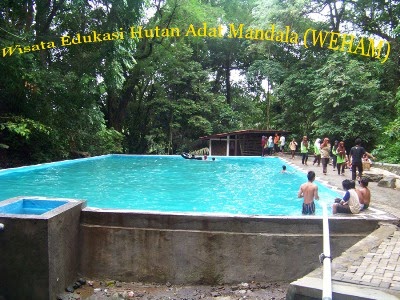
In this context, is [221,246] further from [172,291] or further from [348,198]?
[348,198]

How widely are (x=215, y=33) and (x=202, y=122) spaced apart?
1664cm

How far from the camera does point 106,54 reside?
17875 mm

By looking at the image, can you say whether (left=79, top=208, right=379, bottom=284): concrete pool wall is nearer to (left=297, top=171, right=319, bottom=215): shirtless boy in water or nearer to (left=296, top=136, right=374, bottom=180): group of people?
(left=297, top=171, right=319, bottom=215): shirtless boy in water

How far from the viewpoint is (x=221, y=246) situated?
5586mm

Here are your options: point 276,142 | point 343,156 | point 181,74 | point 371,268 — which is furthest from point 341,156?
point 181,74

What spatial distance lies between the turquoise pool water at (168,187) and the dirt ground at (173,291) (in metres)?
4.25

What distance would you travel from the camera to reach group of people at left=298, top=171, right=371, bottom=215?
6373 mm

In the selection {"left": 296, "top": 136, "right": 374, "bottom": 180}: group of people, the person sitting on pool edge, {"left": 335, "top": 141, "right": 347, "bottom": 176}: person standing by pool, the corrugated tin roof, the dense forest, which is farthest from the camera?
the corrugated tin roof

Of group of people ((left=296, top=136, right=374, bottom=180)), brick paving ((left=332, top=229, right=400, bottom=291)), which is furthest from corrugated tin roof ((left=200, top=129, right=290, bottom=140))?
brick paving ((left=332, top=229, right=400, bottom=291))

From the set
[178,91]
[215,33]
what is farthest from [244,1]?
[215,33]

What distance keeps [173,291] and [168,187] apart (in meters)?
8.48

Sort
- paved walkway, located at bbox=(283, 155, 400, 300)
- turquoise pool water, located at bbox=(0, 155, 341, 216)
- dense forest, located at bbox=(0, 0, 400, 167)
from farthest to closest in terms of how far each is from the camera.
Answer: dense forest, located at bbox=(0, 0, 400, 167)
turquoise pool water, located at bbox=(0, 155, 341, 216)
paved walkway, located at bbox=(283, 155, 400, 300)

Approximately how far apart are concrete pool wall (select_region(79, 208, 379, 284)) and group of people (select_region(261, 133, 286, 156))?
19730mm

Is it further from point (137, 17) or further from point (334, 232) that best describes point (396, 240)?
point (137, 17)
